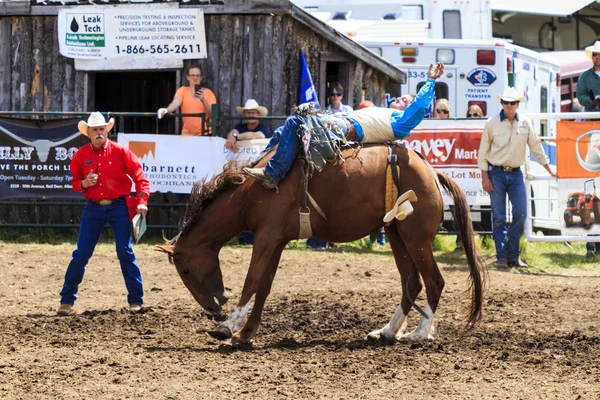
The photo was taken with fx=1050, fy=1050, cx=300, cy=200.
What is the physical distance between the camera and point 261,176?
783 cm

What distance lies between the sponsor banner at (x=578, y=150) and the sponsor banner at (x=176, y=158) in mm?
4180

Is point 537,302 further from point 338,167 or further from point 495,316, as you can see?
point 338,167

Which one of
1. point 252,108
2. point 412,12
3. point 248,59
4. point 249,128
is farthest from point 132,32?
point 412,12

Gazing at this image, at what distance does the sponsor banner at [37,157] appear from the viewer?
1362 cm

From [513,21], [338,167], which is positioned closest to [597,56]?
[338,167]

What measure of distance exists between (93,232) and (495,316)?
365 cm

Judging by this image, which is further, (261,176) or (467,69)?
(467,69)

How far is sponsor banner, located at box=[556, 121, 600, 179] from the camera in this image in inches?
491

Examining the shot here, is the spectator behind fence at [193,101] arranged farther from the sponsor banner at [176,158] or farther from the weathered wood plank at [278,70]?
the weathered wood plank at [278,70]

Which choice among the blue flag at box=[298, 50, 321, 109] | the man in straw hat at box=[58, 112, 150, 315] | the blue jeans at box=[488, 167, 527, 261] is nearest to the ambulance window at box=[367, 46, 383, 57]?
the blue flag at box=[298, 50, 321, 109]

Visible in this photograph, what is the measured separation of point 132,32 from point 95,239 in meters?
5.67

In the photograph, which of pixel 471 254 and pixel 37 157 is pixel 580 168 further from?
pixel 37 157

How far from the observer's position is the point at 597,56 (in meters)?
13.6

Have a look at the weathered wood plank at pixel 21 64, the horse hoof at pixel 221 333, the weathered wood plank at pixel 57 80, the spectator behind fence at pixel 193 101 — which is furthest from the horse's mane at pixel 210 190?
the weathered wood plank at pixel 21 64
